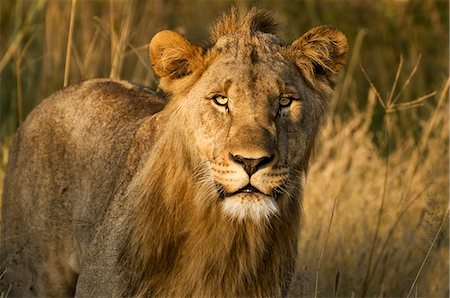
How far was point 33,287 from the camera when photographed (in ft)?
17.3

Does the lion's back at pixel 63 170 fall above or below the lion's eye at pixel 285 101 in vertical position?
below

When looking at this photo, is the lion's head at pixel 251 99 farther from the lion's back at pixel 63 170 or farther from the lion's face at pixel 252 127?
the lion's back at pixel 63 170

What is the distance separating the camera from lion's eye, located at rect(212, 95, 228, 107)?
13.5 ft

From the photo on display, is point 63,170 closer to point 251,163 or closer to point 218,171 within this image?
point 218,171

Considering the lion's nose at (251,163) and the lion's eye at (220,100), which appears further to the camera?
the lion's eye at (220,100)

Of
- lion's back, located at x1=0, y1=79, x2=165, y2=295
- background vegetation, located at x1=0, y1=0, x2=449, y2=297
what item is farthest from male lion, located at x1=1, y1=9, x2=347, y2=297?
background vegetation, located at x1=0, y1=0, x2=449, y2=297

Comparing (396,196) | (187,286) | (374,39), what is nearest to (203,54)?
(187,286)

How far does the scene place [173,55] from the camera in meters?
4.32

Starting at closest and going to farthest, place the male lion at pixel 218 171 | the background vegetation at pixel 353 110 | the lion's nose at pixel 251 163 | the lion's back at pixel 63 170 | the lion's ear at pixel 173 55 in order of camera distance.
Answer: the lion's nose at pixel 251 163, the male lion at pixel 218 171, the lion's ear at pixel 173 55, the lion's back at pixel 63 170, the background vegetation at pixel 353 110

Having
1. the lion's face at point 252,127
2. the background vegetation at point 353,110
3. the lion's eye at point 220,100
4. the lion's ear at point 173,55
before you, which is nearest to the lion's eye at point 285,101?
the lion's face at point 252,127

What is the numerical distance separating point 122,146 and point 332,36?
111 centimetres

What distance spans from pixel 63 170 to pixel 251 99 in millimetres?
1489

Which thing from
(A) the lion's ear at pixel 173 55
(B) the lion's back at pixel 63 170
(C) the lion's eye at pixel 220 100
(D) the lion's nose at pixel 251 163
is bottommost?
(B) the lion's back at pixel 63 170

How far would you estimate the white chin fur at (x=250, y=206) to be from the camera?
386 cm
